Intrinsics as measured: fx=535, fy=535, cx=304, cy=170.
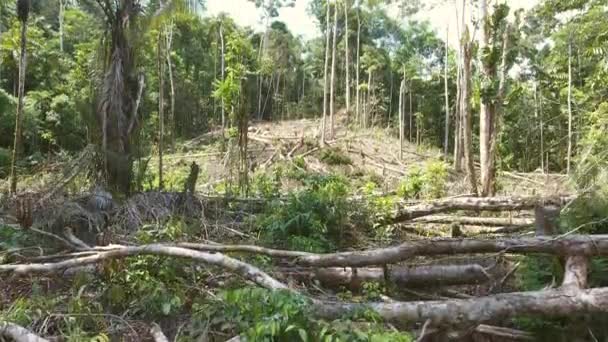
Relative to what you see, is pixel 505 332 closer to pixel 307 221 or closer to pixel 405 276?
pixel 405 276

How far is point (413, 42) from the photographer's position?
3703cm

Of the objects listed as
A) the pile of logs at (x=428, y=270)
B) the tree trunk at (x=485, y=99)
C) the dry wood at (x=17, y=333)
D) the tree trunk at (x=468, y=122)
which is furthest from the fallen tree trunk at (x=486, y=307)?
the tree trunk at (x=468, y=122)

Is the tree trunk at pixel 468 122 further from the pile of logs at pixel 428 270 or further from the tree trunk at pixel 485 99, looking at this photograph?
the pile of logs at pixel 428 270

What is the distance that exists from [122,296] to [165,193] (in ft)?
11.6

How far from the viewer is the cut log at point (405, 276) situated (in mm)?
5160

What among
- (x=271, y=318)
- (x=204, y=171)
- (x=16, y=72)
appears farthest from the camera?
(x=16, y=72)

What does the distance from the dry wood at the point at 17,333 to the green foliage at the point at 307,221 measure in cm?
332

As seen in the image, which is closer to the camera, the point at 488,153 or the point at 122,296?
the point at 122,296

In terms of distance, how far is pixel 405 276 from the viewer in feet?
17.2

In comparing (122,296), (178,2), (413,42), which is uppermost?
(413,42)

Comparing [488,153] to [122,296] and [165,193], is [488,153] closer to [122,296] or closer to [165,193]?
[165,193]

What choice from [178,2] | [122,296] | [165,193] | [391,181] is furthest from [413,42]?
[122,296]

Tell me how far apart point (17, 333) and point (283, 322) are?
1.93m

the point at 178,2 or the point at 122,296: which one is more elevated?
the point at 178,2
